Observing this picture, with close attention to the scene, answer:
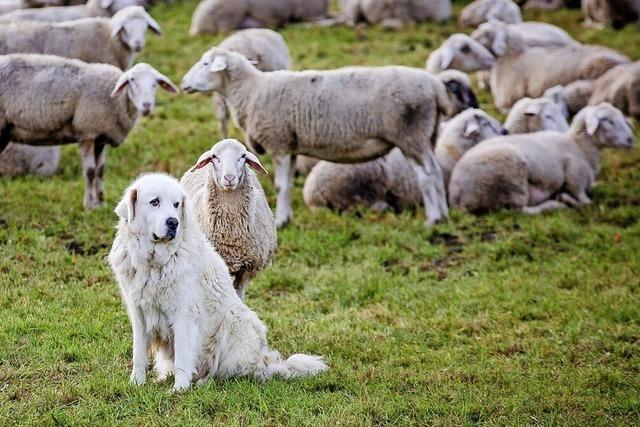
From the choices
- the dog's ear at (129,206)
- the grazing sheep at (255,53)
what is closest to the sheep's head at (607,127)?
the grazing sheep at (255,53)

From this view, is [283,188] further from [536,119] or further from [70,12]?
[70,12]

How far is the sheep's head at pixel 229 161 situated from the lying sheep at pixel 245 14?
1084 cm

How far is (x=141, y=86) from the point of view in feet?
35.5

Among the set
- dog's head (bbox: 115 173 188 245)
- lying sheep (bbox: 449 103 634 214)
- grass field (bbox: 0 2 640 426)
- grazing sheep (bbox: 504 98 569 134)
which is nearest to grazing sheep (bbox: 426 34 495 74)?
grazing sheep (bbox: 504 98 569 134)

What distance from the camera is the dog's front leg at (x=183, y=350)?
652 cm

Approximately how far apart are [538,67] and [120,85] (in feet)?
24.8

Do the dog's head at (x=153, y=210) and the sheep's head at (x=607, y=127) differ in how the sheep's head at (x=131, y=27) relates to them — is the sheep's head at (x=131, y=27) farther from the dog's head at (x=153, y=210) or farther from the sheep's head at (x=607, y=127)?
the dog's head at (x=153, y=210)

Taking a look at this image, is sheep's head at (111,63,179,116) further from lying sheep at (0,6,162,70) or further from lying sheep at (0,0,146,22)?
lying sheep at (0,0,146,22)

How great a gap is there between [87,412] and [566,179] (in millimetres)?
7425

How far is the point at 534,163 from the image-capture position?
12.0m

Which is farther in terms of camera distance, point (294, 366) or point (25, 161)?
point (25, 161)

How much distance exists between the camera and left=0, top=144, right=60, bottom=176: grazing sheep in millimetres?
12109

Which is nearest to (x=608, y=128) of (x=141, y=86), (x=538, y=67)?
(x=538, y=67)

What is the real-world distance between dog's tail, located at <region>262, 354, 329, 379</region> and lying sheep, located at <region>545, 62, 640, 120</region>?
27.9ft
